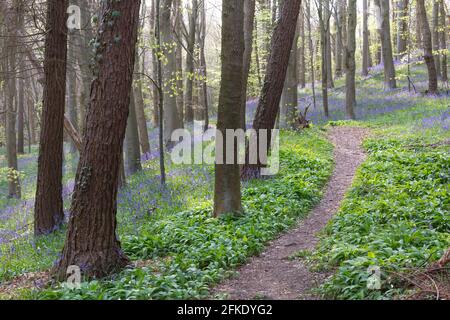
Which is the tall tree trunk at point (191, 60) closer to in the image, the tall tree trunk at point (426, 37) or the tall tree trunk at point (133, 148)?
the tall tree trunk at point (133, 148)

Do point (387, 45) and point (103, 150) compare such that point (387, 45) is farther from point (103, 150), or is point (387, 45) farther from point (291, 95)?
point (103, 150)

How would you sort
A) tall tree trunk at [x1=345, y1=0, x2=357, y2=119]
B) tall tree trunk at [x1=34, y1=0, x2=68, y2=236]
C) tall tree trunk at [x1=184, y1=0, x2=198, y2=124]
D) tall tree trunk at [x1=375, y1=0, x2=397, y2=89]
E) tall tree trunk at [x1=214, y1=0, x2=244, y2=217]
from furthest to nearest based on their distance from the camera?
tall tree trunk at [x1=375, y1=0, x2=397, y2=89]
tall tree trunk at [x1=184, y1=0, x2=198, y2=124]
tall tree trunk at [x1=345, y1=0, x2=357, y2=119]
tall tree trunk at [x1=34, y1=0, x2=68, y2=236]
tall tree trunk at [x1=214, y1=0, x2=244, y2=217]

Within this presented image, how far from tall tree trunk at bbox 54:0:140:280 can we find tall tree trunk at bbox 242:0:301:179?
6488 mm

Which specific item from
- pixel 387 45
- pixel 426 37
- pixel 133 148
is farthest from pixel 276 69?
pixel 387 45

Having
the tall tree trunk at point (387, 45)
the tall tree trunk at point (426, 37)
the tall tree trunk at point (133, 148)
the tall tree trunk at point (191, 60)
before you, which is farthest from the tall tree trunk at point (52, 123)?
the tall tree trunk at point (387, 45)

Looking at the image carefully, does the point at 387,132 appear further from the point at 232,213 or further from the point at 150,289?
the point at 150,289

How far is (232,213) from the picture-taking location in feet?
30.1

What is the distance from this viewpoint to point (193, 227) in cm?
846

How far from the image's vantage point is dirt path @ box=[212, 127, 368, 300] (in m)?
6.09

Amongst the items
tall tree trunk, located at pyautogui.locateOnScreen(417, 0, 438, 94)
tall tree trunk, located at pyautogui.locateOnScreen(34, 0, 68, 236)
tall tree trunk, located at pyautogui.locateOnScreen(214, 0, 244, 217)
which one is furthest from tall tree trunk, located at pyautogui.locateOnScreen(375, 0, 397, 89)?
tall tree trunk, located at pyautogui.locateOnScreen(34, 0, 68, 236)

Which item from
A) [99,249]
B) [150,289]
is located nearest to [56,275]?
[99,249]

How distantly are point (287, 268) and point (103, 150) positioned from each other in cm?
330

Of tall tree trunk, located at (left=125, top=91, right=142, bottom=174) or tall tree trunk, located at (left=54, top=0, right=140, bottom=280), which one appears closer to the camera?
tall tree trunk, located at (left=54, top=0, right=140, bottom=280)

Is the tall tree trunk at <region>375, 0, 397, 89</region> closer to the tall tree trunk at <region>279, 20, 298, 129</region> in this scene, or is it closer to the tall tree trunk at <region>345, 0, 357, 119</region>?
the tall tree trunk at <region>345, 0, 357, 119</region>
